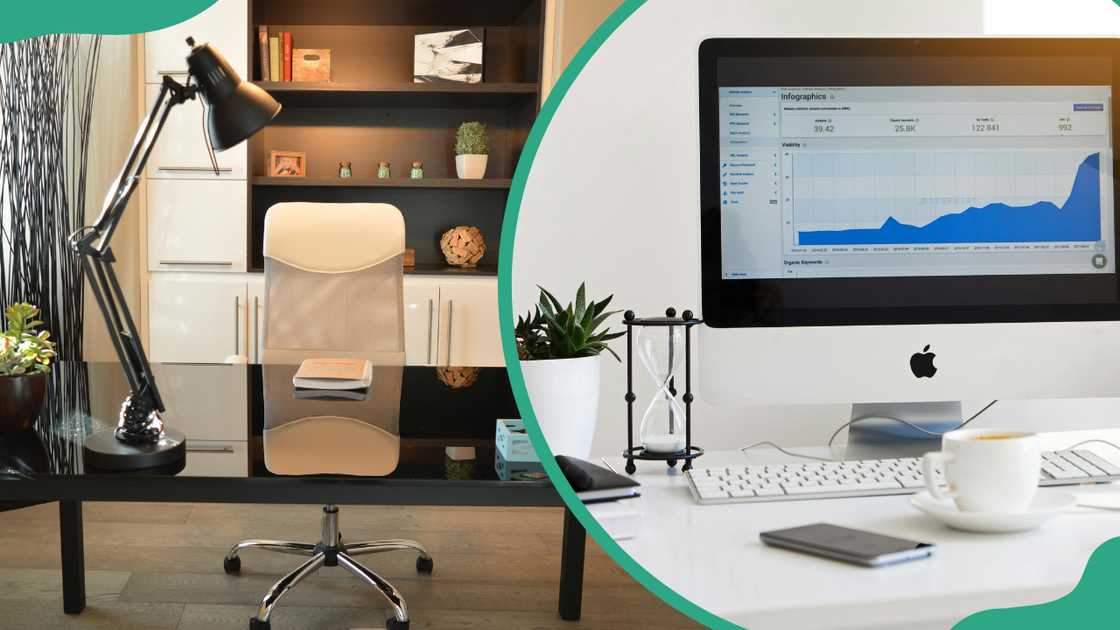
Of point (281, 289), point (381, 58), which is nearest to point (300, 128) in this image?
point (381, 58)

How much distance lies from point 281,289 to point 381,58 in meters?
1.36

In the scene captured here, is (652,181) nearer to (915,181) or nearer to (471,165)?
(915,181)

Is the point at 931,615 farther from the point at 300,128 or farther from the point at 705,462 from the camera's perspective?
the point at 300,128

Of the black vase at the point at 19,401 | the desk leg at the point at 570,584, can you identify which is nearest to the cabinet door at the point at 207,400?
the black vase at the point at 19,401

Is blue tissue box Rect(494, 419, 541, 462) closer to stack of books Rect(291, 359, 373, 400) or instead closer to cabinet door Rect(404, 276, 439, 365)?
stack of books Rect(291, 359, 373, 400)

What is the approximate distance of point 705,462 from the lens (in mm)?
636

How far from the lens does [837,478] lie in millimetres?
595

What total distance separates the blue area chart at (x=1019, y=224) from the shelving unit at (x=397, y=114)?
2.65m

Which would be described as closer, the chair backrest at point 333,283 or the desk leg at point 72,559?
the desk leg at point 72,559

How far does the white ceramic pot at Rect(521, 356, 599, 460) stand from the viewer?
0.59 meters

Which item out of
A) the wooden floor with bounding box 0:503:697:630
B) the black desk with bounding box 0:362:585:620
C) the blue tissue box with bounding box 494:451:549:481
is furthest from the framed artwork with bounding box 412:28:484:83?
the blue tissue box with bounding box 494:451:549:481

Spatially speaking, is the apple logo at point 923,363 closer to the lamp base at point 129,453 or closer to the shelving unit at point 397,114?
the lamp base at point 129,453

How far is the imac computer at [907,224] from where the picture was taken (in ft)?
1.96

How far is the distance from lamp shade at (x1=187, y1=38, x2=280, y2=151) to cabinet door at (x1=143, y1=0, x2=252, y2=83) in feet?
6.10
